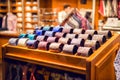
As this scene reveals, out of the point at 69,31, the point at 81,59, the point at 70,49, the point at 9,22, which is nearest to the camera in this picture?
the point at 81,59

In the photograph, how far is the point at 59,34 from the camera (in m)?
2.17

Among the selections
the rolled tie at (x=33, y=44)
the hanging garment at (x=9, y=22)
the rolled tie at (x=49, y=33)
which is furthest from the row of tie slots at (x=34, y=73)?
the hanging garment at (x=9, y=22)

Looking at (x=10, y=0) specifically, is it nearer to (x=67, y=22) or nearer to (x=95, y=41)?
(x=67, y=22)

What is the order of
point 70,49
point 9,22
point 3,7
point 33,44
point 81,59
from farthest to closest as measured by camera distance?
point 3,7
point 9,22
point 33,44
point 70,49
point 81,59

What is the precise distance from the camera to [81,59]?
5.74ft

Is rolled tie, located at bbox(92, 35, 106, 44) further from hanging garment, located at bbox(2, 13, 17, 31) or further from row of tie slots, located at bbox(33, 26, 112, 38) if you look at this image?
hanging garment, located at bbox(2, 13, 17, 31)

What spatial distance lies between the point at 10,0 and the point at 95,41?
6312 millimetres

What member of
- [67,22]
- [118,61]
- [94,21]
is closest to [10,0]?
[94,21]

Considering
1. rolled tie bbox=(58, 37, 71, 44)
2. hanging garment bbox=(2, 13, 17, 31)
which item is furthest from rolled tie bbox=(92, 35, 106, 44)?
hanging garment bbox=(2, 13, 17, 31)

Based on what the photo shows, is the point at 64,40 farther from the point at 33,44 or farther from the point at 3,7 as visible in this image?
the point at 3,7

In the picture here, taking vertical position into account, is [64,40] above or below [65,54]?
above

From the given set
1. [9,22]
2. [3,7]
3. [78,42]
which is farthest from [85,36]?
[3,7]

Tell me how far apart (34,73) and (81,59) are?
24.1 inches

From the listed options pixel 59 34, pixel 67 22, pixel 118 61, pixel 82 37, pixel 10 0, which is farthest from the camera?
pixel 10 0
